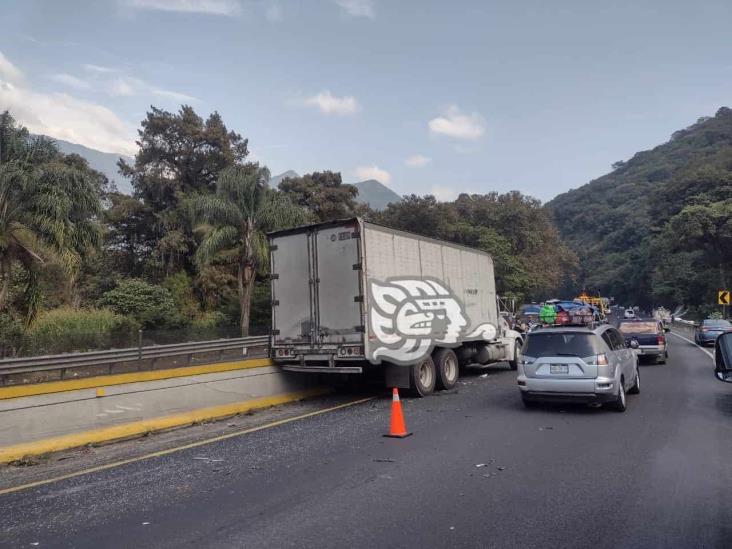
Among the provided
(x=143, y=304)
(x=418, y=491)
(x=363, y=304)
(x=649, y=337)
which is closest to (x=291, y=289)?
(x=363, y=304)

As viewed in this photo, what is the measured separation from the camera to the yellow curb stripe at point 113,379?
8.12 meters

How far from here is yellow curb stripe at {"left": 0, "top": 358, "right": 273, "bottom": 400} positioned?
8.12 metres

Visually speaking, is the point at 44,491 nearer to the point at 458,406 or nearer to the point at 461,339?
the point at 458,406

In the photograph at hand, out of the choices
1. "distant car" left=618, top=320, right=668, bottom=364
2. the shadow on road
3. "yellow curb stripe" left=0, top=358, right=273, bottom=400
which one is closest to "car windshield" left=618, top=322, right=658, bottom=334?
"distant car" left=618, top=320, right=668, bottom=364

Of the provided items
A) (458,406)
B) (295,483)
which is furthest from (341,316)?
(295,483)

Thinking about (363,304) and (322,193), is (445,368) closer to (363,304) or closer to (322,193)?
(363,304)

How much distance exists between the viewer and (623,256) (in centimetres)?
9338

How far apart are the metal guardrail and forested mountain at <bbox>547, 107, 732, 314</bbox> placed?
4673cm

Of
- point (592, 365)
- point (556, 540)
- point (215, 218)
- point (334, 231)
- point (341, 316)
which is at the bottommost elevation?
point (556, 540)

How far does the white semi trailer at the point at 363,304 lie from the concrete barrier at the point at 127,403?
41.9 inches

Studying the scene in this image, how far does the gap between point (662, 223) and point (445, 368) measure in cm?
6462

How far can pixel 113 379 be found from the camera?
9.32 meters

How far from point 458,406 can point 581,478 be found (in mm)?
5117

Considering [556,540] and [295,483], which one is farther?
[295,483]
